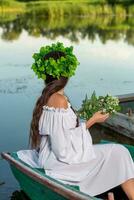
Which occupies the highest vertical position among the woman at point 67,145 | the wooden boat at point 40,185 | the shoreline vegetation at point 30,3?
the shoreline vegetation at point 30,3

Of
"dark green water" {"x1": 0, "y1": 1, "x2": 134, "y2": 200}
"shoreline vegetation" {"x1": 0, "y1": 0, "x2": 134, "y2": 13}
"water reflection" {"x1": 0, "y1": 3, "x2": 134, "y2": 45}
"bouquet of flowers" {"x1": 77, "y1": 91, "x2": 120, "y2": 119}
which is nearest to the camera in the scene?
"bouquet of flowers" {"x1": 77, "y1": 91, "x2": 120, "y2": 119}

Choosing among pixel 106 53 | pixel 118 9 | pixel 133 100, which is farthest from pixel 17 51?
pixel 118 9

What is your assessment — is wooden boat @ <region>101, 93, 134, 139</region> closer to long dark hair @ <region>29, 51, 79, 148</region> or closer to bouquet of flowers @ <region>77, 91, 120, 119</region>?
bouquet of flowers @ <region>77, 91, 120, 119</region>

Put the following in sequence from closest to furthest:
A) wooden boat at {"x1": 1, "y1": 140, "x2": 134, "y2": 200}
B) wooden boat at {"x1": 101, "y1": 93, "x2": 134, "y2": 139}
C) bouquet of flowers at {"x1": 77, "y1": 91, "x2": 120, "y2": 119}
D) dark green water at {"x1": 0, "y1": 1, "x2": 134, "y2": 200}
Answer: wooden boat at {"x1": 1, "y1": 140, "x2": 134, "y2": 200} < bouquet of flowers at {"x1": 77, "y1": 91, "x2": 120, "y2": 119} < wooden boat at {"x1": 101, "y1": 93, "x2": 134, "y2": 139} < dark green water at {"x1": 0, "y1": 1, "x2": 134, "y2": 200}

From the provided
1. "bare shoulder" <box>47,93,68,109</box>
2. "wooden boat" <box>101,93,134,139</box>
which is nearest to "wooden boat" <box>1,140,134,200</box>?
"bare shoulder" <box>47,93,68,109</box>

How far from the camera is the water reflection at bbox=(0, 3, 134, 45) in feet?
79.9

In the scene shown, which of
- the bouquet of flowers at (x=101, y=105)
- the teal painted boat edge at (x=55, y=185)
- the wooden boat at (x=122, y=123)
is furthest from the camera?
the wooden boat at (x=122, y=123)

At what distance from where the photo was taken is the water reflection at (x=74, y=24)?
24344 millimetres

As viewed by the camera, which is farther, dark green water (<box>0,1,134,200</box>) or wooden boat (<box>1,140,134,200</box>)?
dark green water (<box>0,1,134,200</box>)

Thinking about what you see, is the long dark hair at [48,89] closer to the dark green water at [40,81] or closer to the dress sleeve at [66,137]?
the dress sleeve at [66,137]

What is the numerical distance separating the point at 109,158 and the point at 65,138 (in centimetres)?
41

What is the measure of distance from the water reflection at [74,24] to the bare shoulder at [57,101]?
1720cm

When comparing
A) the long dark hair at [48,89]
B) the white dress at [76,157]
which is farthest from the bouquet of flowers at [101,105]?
the long dark hair at [48,89]

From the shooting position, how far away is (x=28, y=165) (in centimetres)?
504
